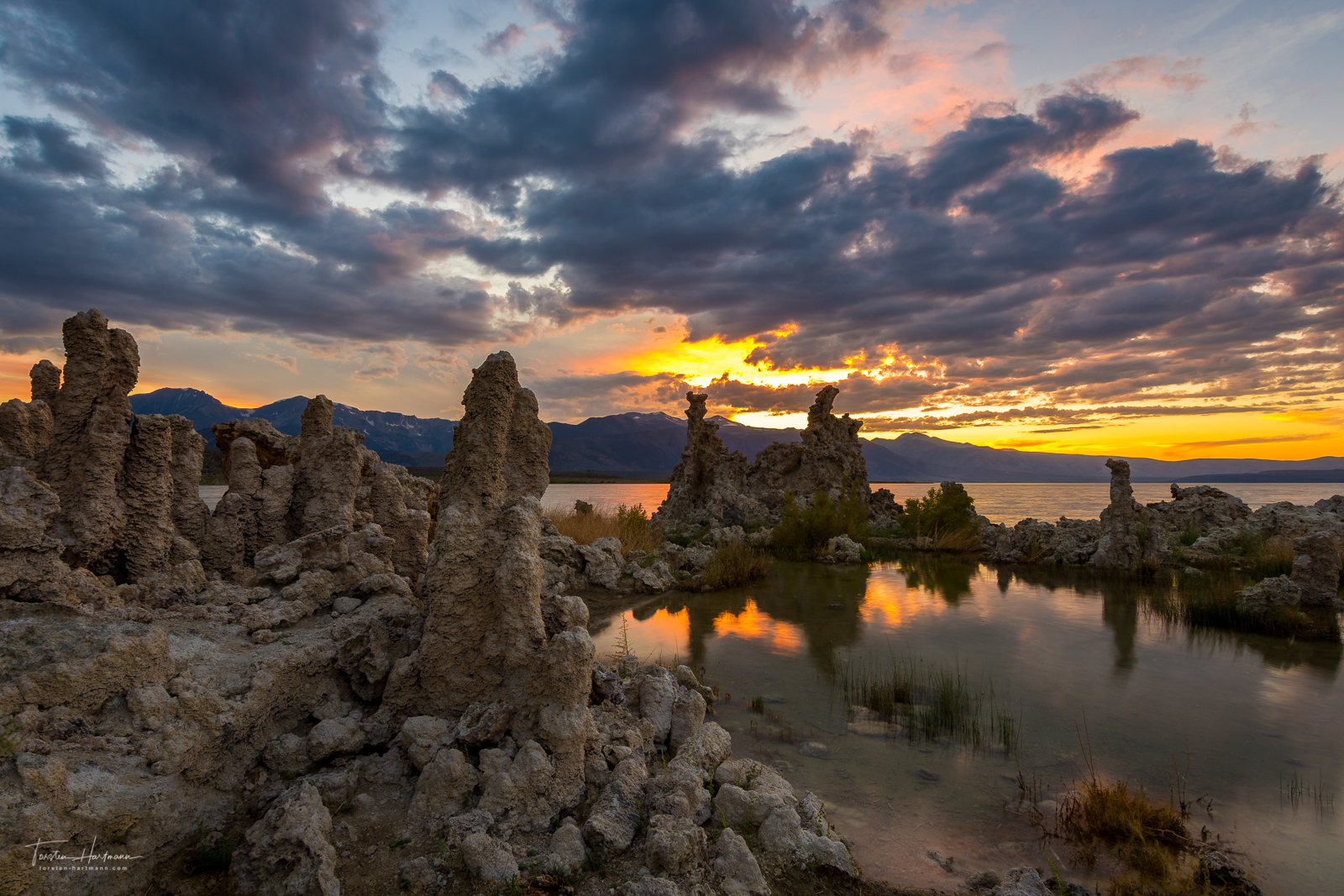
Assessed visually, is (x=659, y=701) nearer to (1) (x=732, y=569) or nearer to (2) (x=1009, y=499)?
(1) (x=732, y=569)

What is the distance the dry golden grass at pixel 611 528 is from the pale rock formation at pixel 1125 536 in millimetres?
13511

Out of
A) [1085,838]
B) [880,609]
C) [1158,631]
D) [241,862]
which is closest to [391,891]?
[241,862]

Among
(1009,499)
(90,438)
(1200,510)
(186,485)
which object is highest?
(90,438)

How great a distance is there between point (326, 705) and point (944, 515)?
22336 millimetres

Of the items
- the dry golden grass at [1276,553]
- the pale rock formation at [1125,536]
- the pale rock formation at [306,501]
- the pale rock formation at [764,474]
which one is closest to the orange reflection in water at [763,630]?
the pale rock formation at [306,501]

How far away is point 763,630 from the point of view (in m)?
11.0

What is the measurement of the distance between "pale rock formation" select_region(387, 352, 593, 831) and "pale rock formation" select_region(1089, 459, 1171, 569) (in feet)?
59.6

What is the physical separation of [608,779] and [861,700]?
13.8 ft

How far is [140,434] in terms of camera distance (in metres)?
6.11

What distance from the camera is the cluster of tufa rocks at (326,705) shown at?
329 cm

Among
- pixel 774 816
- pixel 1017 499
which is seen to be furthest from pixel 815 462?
pixel 1017 499

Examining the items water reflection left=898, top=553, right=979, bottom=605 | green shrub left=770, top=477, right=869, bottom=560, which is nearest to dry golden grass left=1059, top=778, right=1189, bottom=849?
water reflection left=898, top=553, right=979, bottom=605

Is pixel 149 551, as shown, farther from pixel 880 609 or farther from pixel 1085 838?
pixel 880 609

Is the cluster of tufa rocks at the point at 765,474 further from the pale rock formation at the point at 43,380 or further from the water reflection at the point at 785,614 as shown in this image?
the pale rock formation at the point at 43,380
